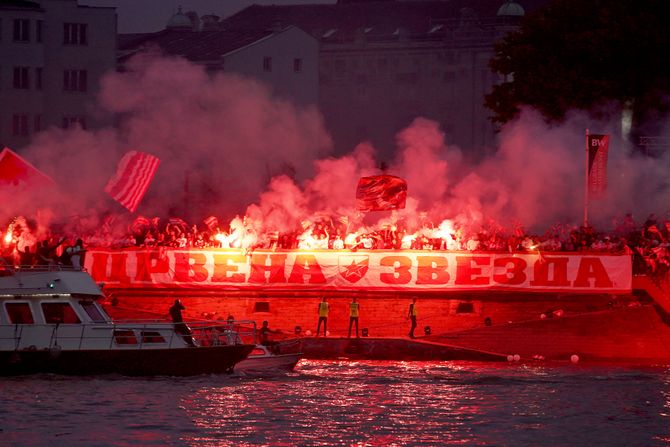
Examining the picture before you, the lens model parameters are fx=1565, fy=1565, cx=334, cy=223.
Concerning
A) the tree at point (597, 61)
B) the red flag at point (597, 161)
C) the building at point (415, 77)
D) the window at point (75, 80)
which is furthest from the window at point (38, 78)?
the red flag at point (597, 161)

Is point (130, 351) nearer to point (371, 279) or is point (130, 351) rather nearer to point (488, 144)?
point (371, 279)

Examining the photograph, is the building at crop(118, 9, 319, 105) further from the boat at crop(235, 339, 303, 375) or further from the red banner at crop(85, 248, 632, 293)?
the boat at crop(235, 339, 303, 375)

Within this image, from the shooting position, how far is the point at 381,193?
5803 cm

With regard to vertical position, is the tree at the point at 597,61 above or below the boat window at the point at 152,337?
above

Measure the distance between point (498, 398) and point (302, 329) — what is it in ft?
44.2

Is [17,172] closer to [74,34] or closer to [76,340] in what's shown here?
[76,340]

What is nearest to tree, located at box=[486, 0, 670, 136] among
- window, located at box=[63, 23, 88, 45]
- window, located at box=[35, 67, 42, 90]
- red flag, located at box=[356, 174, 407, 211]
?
red flag, located at box=[356, 174, 407, 211]

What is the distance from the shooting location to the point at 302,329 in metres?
55.9

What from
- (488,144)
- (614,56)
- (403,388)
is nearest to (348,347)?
(403,388)

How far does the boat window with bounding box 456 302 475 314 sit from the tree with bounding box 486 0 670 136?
1146 centimetres

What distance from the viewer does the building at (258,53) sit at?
81688 mm

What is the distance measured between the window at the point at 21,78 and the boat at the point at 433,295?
90.7 feet

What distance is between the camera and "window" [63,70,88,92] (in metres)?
84.4

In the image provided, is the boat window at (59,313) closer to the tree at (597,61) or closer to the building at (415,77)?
the tree at (597,61)
